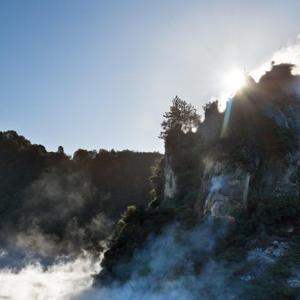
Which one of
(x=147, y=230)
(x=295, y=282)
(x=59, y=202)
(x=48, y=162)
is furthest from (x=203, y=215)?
(x=48, y=162)

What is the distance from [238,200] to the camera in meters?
27.2

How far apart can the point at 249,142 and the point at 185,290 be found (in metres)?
11.8

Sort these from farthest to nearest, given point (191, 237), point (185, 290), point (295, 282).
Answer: point (191, 237) < point (185, 290) < point (295, 282)

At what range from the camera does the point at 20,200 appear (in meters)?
67.1

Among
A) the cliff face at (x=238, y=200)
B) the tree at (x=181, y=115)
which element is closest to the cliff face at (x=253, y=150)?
the cliff face at (x=238, y=200)

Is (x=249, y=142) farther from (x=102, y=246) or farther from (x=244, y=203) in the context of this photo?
(x=102, y=246)

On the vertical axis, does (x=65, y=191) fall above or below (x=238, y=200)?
above

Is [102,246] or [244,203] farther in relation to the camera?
[102,246]

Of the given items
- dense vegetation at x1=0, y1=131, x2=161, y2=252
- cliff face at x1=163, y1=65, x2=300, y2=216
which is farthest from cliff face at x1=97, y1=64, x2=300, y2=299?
dense vegetation at x1=0, y1=131, x2=161, y2=252

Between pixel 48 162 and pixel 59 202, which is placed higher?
pixel 48 162

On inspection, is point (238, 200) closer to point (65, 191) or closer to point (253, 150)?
point (253, 150)

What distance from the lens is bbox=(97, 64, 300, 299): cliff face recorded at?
21.9 metres

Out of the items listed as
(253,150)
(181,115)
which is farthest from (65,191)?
(253,150)

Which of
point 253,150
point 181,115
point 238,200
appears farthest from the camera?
point 181,115
